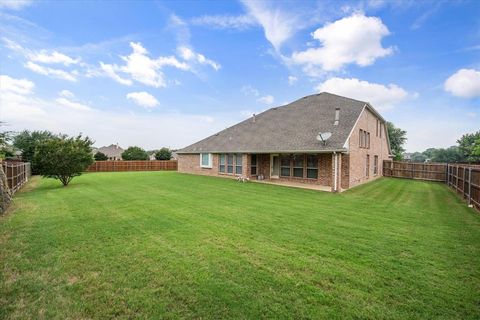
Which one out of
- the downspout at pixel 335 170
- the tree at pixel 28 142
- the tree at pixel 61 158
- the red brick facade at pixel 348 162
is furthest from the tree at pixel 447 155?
the tree at pixel 28 142

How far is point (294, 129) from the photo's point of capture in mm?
16922

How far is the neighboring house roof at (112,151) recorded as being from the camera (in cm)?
5715

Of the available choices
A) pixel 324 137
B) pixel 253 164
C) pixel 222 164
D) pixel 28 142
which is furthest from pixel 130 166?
pixel 324 137

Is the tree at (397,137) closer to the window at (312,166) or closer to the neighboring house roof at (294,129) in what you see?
the neighboring house roof at (294,129)

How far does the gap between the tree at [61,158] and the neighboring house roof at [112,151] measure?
4579 centimetres

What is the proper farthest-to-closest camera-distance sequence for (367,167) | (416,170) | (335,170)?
(416,170) < (367,167) < (335,170)

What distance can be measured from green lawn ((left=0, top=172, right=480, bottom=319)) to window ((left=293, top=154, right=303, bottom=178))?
782 centimetres

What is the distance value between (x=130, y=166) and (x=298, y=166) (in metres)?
23.9

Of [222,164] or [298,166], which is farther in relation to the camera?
[222,164]

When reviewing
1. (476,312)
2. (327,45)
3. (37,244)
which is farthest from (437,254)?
(327,45)

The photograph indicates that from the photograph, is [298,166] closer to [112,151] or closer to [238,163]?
[238,163]

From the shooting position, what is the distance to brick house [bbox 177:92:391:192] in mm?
13578

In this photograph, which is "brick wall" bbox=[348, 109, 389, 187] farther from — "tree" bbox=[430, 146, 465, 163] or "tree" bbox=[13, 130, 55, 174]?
"tree" bbox=[430, 146, 465, 163]

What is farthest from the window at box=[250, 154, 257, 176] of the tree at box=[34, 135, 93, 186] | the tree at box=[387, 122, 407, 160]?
the tree at box=[387, 122, 407, 160]
